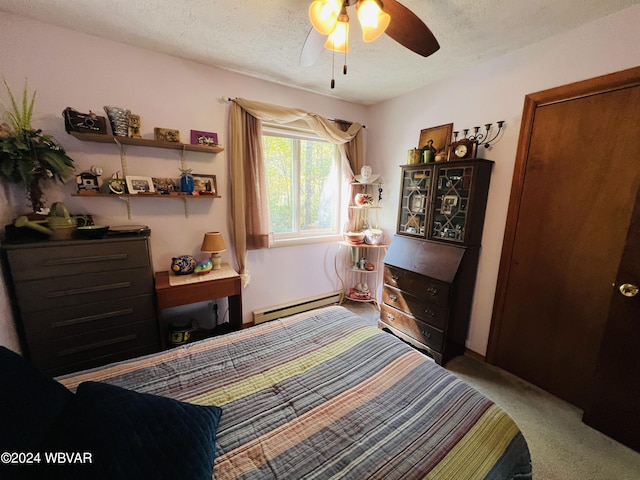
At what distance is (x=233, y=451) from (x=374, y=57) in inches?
102

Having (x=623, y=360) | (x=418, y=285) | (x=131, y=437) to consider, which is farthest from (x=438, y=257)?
(x=131, y=437)

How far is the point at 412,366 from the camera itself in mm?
1251

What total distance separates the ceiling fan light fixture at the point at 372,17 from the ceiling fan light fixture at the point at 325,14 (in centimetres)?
10

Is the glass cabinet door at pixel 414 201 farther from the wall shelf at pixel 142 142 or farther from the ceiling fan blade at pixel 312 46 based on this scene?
the wall shelf at pixel 142 142

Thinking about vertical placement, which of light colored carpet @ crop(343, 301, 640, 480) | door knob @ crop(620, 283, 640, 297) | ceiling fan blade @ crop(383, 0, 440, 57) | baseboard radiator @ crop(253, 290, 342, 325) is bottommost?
light colored carpet @ crop(343, 301, 640, 480)

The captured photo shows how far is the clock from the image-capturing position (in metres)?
2.05

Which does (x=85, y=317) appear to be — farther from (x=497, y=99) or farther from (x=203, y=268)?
(x=497, y=99)

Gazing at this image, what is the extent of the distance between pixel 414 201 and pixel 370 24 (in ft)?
5.53

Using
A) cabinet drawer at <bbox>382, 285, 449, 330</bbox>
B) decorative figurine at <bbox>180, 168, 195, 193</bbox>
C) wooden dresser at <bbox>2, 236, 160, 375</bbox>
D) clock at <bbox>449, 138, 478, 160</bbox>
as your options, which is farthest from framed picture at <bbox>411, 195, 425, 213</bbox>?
wooden dresser at <bbox>2, 236, 160, 375</bbox>

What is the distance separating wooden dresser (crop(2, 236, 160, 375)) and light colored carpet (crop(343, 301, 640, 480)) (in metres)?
2.65

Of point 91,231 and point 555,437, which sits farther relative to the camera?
point 91,231

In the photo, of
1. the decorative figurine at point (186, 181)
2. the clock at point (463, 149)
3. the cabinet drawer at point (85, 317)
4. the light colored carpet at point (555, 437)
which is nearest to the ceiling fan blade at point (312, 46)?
the decorative figurine at point (186, 181)

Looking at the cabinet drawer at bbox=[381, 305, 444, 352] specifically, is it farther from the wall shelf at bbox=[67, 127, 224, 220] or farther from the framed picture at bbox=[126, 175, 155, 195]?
the framed picture at bbox=[126, 175, 155, 195]

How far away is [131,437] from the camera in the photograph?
690mm
